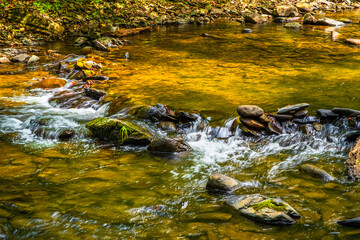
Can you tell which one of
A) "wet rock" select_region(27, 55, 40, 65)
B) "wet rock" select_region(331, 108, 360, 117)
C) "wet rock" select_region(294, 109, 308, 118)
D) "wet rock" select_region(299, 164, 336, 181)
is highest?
"wet rock" select_region(27, 55, 40, 65)

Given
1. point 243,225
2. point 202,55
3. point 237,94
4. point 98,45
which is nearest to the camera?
point 243,225

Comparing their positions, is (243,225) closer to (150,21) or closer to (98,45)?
(98,45)

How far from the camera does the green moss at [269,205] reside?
3.92m

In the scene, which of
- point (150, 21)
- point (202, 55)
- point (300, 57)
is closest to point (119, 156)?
point (202, 55)

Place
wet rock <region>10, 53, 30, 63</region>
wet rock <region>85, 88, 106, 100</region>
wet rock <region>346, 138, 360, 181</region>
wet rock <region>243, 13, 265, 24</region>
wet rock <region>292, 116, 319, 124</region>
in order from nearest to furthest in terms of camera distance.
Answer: wet rock <region>346, 138, 360, 181</region> → wet rock <region>292, 116, 319, 124</region> → wet rock <region>85, 88, 106, 100</region> → wet rock <region>10, 53, 30, 63</region> → wet rock <region>243, 13, 265, 24</region>

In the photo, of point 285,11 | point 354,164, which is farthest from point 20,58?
point 285,11

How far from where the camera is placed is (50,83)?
9.84 m

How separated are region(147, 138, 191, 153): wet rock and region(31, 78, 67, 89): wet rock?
5.05 m

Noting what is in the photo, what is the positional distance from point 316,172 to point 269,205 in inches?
59.7

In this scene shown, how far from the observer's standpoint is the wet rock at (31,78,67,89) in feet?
31.8

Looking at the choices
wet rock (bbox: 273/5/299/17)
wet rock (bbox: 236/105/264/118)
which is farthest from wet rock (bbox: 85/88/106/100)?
wet rock (bbox: 273/5/299/17)

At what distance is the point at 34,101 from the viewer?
866cm

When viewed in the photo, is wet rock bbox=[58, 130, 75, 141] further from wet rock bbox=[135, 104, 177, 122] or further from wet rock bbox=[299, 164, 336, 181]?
wet rock bbox=[299, 164, 336, 181]

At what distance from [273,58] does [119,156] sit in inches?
317
